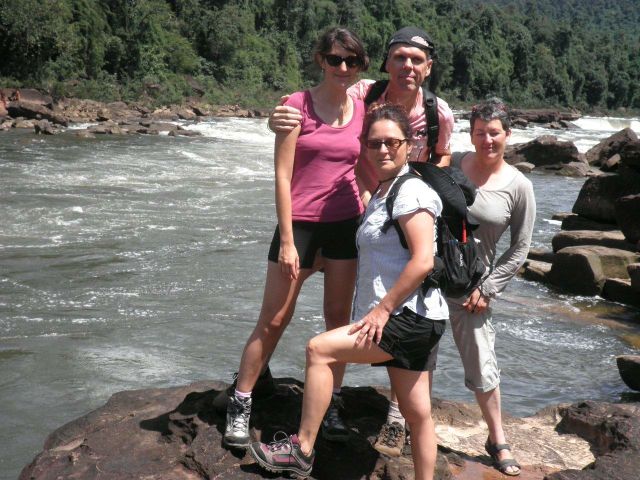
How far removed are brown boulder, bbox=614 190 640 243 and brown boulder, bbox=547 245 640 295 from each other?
620 mm

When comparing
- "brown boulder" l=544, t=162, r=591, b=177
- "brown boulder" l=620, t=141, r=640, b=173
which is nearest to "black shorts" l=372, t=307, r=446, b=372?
"brown boulder" l=620, t=141, r=640, b=173

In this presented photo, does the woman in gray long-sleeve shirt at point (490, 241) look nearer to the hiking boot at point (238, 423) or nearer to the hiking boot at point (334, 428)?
the hiking boot at point (334, 428)

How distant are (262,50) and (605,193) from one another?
51.9 meters

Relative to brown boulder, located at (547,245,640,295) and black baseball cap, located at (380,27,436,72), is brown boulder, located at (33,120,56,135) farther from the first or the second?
black baseball cap, located at (380,27,436,72)

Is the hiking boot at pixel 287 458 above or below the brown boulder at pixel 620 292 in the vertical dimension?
above

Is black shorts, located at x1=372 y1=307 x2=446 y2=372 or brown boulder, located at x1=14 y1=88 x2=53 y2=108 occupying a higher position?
black shorts, located at x1=372 y1=307 x2=446 y2=372

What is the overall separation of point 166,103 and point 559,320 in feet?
122

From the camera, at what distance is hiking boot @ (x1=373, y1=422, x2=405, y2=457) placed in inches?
144

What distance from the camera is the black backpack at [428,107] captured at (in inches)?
142

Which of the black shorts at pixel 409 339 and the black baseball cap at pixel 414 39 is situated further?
the black baseball cap at pixel 414 39

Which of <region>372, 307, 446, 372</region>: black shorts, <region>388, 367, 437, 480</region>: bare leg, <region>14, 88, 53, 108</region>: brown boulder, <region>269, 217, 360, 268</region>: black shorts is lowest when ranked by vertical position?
<region>14, 88, 53, 108</region>: brown boulder

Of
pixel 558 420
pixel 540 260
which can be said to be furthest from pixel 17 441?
pixel 540 260

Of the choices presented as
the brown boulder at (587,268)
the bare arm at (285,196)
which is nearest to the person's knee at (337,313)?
the bare arm at (285,196)

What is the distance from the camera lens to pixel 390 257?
117 inches
